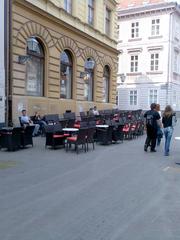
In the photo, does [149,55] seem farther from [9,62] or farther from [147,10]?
[9,62]

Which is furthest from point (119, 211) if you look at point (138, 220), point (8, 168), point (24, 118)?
point (24, 118)

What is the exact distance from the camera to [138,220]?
18.8 feet

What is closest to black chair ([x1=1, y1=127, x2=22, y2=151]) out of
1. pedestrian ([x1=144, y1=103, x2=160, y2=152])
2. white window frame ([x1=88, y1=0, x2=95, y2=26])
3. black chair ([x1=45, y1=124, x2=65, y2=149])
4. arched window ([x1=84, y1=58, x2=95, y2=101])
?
black chair ([x1=45, y1=124, x2=65, y2=149])

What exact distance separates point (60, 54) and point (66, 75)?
1.92m

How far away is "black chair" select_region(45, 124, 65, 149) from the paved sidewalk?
1619 mm

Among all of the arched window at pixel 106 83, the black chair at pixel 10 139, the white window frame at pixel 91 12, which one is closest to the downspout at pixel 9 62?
the black chair at pixel 10 139

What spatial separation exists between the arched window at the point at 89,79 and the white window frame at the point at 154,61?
21.0m

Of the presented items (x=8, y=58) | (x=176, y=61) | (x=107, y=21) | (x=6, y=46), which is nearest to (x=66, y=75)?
(x=8, y=58)

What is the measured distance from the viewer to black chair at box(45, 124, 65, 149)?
13727 mm

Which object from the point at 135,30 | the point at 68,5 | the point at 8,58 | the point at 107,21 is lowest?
the point at 8,58

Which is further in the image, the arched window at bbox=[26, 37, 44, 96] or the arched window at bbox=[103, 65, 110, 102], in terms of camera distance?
the arched window at bbox=[103, 65, 110, 102]

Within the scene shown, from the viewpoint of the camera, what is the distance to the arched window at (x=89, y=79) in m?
26.7

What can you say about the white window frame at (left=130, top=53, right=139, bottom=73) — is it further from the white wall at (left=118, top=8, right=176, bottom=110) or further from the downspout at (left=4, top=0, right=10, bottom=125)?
the downspout at (left=4, top=0, right=10, bottom=125)

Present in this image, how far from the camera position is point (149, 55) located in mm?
47781
